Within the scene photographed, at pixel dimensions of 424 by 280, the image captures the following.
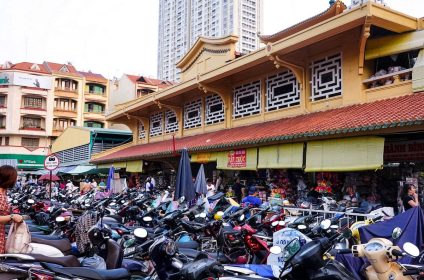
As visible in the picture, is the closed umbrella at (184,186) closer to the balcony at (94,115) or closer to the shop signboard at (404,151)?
the shop signboard at (404,151)

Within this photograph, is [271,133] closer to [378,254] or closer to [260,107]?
[260,107]

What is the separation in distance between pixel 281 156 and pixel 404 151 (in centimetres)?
316

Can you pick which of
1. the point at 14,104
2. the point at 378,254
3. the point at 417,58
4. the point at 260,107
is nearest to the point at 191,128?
the point at 260,107

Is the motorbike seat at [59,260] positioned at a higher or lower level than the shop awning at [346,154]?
lower

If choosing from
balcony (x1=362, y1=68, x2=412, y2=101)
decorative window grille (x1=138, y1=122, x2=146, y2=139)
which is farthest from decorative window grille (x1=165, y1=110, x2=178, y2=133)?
balcony (x1=362, y1=68, x2=412, y2=101)

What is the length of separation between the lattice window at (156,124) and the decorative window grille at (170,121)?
710 mm

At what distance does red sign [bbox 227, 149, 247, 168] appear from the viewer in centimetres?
1309

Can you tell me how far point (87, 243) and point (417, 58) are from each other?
857 cm

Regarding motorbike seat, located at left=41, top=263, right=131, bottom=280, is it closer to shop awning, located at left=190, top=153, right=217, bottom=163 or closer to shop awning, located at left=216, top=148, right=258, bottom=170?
shop awning, located at left=216, top=148, right=258, bottom=170

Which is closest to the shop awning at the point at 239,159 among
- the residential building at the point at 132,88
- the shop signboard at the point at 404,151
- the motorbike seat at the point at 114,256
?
the shop signboard at the point at 404,151

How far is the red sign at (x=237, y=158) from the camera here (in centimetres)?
1309

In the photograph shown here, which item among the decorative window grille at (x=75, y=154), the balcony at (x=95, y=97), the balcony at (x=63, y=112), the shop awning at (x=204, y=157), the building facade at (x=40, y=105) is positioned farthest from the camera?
the balcony at (x=95, y=97)

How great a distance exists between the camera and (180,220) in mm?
7250

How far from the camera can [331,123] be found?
9.99m
